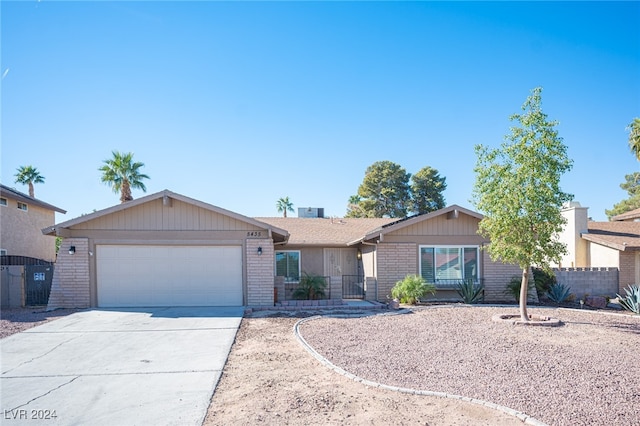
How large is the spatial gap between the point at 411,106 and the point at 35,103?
1259 centimetres

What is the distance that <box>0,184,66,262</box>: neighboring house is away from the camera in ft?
60.4

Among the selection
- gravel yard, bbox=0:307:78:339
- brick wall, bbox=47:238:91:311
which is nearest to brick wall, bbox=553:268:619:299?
brick wall, bbox=47:238:91:311

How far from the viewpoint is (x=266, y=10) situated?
37.3ft

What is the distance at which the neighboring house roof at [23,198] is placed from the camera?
18334mm

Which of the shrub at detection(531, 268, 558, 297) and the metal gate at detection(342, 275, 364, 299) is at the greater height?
the shrub at detection(531, 268, 558, 297)

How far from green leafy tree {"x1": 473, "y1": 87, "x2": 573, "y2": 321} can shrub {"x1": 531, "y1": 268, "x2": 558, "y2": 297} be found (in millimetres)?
5210

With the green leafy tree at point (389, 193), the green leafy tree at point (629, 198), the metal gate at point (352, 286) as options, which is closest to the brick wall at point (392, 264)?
the metal gate at point (352, 286)

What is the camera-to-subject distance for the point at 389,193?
35688 millimetres

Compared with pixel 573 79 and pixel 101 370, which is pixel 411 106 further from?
pixel 101 370

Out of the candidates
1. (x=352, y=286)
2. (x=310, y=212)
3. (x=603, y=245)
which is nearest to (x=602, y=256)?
(x=603, y=245)

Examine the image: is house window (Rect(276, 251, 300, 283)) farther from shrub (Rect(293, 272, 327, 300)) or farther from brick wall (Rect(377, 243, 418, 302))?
brick wall (Rect(377, 243, 418, 302))

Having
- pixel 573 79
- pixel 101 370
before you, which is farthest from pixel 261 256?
pixel 573 79

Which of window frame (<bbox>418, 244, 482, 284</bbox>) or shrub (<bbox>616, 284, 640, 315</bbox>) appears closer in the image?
shrub (<bbox>616, 284, 640, 315</bbox>)

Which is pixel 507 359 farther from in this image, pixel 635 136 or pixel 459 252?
pixel 635 136
